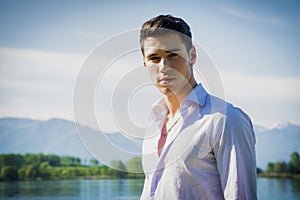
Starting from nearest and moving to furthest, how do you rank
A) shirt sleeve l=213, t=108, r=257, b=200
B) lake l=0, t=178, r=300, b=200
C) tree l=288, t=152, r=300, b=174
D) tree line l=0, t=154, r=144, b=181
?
1. shirt sleeve l=213, t=108, r=257, b=200
2. lake l=0, t=178, r=300, b=200
3. tree l=288, t=152, r=300, b=174
4. tree line l=0, t=154, r=144, b=181

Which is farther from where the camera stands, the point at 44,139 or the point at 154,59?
the point at 44,139

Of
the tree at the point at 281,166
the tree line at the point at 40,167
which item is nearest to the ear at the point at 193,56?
the tree line at the point at 40,167

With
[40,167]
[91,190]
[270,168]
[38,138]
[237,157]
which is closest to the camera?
[237,157]

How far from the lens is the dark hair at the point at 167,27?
1349 mm

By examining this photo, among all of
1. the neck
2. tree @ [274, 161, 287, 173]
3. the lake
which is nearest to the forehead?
the neck

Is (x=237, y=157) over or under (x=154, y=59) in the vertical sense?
under

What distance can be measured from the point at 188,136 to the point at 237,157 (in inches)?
5.9

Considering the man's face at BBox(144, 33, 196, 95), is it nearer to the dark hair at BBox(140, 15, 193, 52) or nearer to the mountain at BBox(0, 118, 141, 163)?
the dark hair at BBox(140, 15, 193, 52)

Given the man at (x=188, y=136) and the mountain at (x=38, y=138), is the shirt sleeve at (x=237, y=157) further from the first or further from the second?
the mountain at (x=38, y=138)

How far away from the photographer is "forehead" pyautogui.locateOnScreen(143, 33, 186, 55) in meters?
1.31

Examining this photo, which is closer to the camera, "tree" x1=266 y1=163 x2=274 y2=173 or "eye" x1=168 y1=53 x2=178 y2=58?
"eye" x1=168 y1=53 x2=178 y2=58

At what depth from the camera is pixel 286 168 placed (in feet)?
144

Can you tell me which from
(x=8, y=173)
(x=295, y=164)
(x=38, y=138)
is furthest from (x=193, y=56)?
(x=38, y=138)

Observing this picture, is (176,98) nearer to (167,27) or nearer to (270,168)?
(167,27)
